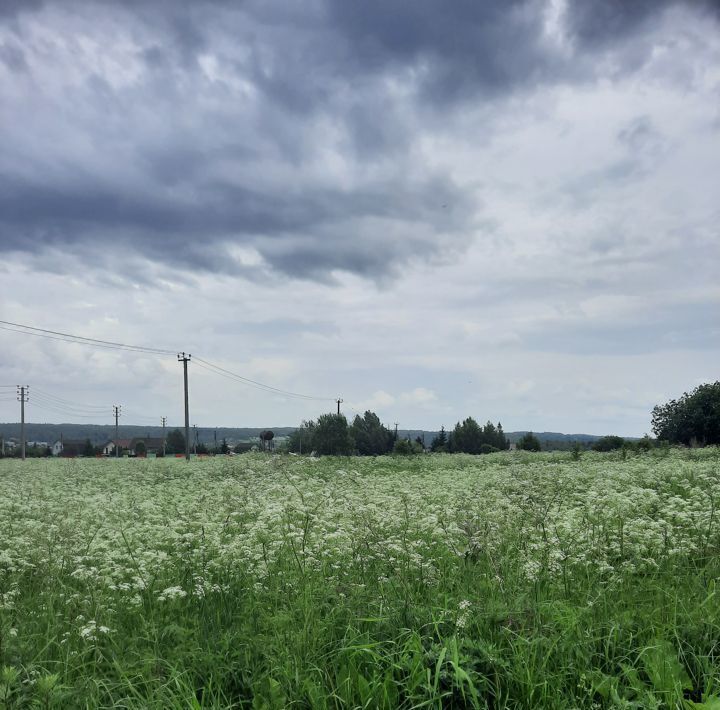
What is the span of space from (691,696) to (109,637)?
14.5ft

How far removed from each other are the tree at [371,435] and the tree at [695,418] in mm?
47333

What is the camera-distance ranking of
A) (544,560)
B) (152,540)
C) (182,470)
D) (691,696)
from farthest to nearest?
(182,470) → (152,540) → (544,560) → (691,696)

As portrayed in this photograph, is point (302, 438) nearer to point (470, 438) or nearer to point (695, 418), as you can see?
point (470, 438)

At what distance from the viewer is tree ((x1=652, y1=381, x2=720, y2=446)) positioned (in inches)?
2358

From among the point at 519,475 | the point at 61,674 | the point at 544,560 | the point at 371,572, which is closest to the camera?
the point at 61,674

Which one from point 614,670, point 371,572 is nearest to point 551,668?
point 614,670

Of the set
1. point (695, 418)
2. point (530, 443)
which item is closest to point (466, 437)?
point (695, 418)

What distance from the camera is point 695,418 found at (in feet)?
203

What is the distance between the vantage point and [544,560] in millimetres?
5820

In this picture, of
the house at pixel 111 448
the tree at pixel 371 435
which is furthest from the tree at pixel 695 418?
the house at pixel 111 448

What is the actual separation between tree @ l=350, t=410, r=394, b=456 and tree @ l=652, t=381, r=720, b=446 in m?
47.3

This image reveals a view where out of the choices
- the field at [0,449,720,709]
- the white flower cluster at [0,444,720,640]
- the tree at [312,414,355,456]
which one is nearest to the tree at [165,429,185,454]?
the tree at [312,414,355,456]

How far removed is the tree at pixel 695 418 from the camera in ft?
196

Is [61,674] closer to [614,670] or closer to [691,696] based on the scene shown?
[614,670]
